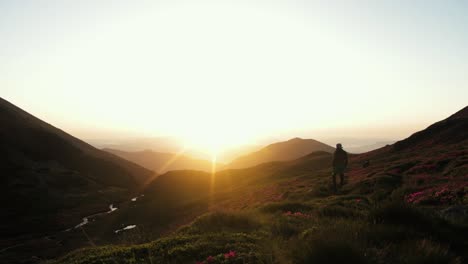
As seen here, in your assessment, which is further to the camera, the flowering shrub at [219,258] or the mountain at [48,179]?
the mountain at [48,179]

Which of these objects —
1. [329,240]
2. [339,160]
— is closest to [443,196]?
[339,160]

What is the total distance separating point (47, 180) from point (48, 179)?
660 millimetres

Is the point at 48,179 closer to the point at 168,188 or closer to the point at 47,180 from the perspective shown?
the point at 47,180

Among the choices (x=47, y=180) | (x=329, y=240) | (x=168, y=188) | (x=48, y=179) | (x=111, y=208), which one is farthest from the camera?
(x=168, y=188)

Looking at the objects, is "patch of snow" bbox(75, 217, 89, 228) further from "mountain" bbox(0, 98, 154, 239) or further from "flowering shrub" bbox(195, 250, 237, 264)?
"flowering shrub" bbox(195, 250, 237, 264)

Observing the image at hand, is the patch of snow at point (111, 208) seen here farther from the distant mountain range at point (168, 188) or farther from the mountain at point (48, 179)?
the distant mountain range at point (168, 188)

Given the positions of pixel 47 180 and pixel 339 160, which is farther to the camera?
pixel 47 180

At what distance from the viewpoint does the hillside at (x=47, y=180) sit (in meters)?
67.4

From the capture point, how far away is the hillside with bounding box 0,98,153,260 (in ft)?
221

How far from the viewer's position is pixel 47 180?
9181 cm

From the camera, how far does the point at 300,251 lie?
661 centimetres

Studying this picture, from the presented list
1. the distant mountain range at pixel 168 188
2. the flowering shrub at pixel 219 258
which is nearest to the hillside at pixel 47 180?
the distant mountain range at pixel 168 188

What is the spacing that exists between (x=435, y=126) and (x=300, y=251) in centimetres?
7122

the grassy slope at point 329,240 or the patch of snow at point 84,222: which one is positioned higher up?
the grassy slope at point 329,240
